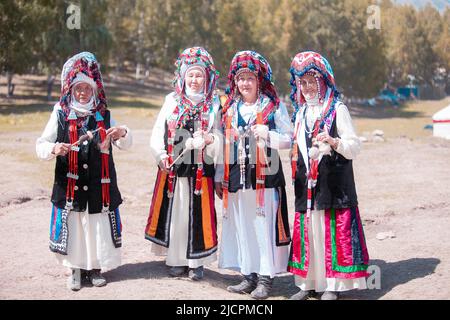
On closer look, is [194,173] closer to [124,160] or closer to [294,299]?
[294,299]

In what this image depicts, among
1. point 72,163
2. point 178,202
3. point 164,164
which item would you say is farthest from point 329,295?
point 72,163

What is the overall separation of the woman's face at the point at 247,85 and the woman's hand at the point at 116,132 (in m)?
0.99

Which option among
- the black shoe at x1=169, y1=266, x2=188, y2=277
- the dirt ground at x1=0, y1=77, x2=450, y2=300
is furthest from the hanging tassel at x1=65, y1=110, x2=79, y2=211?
the black shoe at x1=169, y1=266, x2=188, y2=277

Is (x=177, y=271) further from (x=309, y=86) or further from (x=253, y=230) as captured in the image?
(x=309, y=86)

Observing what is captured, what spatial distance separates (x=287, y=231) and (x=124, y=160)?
8650mm

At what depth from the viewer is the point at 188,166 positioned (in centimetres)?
517

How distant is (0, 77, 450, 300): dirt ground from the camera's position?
5.01m

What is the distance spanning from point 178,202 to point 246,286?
2.93ft

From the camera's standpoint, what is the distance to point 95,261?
16.6 ft

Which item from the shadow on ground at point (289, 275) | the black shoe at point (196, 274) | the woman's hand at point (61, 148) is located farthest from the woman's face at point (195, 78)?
the shadow on ground at point (289, 275)

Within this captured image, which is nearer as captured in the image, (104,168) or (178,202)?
(104,168)

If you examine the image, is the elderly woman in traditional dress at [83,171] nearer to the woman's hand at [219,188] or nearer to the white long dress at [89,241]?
the white long dress at [89,241]

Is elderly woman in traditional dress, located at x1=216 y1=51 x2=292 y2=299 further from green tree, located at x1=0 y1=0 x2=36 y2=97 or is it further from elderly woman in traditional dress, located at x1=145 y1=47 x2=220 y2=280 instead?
green tree, located at x1=0 y1=0 x2=36 y2=97

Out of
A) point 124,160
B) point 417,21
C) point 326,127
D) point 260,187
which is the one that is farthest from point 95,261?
point 417,21
